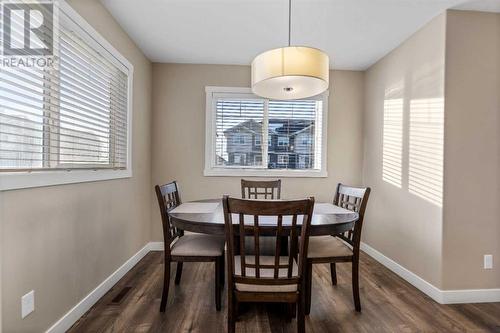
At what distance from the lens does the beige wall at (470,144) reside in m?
2.33

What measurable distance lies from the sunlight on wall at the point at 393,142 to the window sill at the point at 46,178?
2866mm

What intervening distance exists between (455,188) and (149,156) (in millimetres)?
3261

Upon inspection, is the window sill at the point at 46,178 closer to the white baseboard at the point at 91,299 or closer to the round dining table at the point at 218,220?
the round dining table at the point at 218,220

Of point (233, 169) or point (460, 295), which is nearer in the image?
point (460, 295)

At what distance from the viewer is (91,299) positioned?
2189 millimetres

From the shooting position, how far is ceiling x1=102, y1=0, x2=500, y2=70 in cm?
230

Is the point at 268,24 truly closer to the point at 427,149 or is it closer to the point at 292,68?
the point at 292,68

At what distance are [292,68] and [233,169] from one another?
6.88 feet

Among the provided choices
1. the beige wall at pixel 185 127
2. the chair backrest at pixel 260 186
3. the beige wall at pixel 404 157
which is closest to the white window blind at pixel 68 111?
the beige wall at pixel 185 127

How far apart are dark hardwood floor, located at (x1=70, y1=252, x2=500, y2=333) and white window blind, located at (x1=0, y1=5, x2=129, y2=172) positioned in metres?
1.12

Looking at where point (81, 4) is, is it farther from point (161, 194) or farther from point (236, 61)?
point (236, 61)

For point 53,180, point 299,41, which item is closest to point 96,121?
point 53,180

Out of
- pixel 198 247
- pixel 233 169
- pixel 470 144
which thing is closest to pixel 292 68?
pixel 198 247

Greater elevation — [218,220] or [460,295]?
[218,220]
